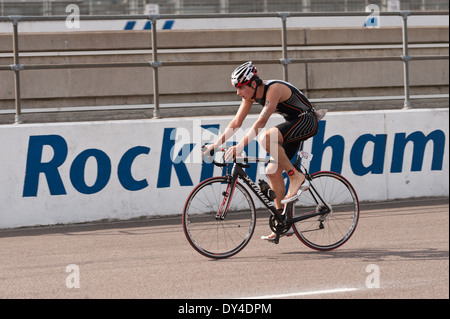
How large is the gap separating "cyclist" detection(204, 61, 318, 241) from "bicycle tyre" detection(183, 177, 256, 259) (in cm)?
29

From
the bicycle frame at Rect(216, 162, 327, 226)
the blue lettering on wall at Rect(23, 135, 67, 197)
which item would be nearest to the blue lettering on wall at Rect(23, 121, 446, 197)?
the blue lettering on wall at Rect(23, 135, 67, 197)

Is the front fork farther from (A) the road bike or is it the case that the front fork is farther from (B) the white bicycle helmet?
(B) the white bicycle helmet

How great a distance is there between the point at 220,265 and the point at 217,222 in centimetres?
53

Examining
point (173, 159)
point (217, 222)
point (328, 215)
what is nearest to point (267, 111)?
point (217, 222)

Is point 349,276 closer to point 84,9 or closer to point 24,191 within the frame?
point 24,191

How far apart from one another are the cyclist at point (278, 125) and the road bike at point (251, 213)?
Result: 0.10 metres

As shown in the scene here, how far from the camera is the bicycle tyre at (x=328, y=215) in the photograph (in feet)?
25.2

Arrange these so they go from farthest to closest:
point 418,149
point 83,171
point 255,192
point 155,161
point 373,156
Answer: point 418,149 < point 373,156 < point 155,161 < point 83,171 < point 255,192

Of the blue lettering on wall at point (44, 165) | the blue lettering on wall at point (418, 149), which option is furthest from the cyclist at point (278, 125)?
the blue lettering on wall at point (418, 149)

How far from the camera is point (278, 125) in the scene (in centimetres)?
754

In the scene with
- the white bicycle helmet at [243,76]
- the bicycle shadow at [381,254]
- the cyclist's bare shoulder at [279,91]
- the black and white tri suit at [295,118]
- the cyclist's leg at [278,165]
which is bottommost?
the bicycle shadow at [381,254]

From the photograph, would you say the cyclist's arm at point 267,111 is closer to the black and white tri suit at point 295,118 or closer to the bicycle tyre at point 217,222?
the black and white tri suit at point 295,118

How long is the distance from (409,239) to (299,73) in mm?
9724

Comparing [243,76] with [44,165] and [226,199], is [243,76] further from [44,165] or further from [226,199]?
[44,165]
